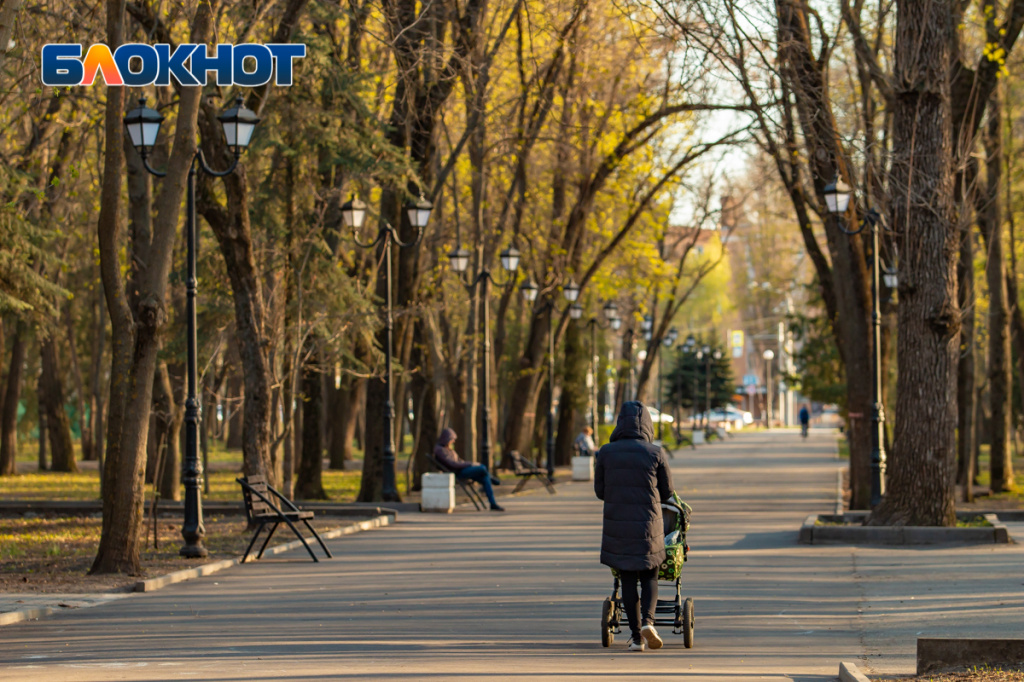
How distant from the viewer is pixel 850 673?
7.78 m

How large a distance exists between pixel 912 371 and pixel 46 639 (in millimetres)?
11403

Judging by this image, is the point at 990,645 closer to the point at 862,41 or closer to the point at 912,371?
the point at 912,371

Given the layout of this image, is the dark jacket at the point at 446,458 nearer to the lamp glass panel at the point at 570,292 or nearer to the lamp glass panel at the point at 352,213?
the lamp glass panel at the point at 352,213

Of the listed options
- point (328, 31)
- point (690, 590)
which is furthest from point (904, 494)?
point (328, 31)

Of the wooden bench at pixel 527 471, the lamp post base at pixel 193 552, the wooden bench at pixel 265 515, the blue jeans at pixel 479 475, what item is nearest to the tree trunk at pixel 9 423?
the wooden bench at pixel 527 471

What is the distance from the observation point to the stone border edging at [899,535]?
53.5 ft

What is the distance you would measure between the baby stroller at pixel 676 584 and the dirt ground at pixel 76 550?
5.58 meters

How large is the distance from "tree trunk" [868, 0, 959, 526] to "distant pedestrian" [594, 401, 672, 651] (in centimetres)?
880

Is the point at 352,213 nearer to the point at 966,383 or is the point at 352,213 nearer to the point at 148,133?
the point at 148,133

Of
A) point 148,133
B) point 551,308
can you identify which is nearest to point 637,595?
point 148,133

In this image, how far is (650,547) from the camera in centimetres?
909

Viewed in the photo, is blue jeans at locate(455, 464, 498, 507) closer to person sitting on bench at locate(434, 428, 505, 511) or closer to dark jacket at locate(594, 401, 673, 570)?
person sitting on bench at locate(434, 428, 505, 511)

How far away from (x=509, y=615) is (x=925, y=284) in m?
8.85

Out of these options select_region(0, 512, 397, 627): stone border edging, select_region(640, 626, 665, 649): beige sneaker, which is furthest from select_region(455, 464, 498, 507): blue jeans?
select_region(640, 626, 665, 649): beige sneaker
